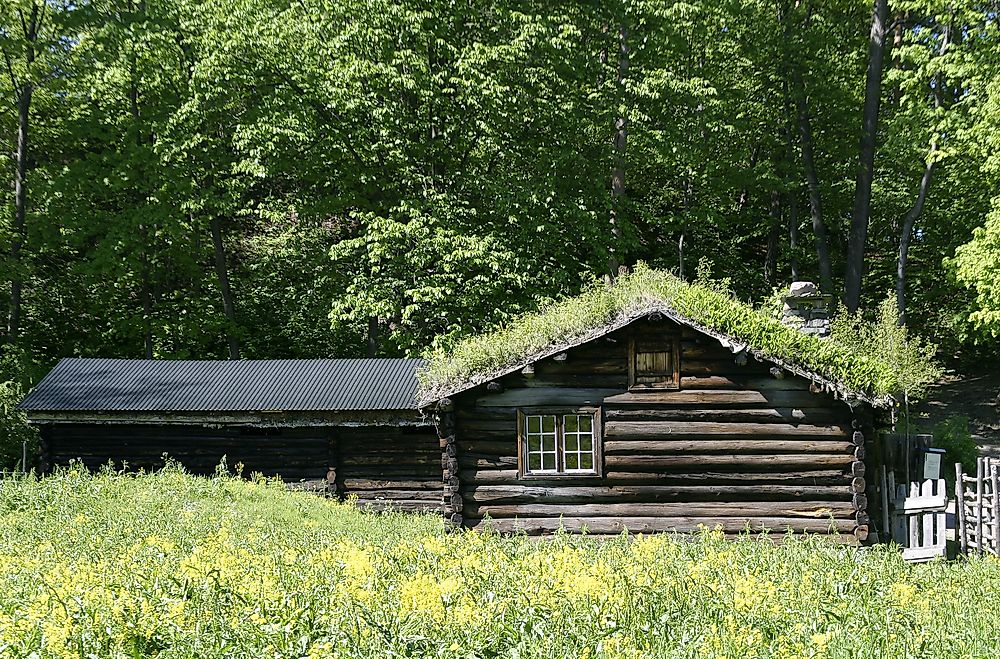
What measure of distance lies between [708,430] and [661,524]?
5.36 ft

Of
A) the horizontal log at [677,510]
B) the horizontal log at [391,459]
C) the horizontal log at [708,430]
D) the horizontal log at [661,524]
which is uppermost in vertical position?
the horizontal log at [708,430]

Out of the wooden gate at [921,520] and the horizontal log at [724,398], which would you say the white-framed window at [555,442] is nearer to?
the horizontal log at [724,398]

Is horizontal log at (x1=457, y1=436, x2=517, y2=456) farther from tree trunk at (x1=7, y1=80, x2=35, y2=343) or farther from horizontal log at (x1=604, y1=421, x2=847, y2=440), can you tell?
tree trunk at (x1=7, y1=80, x2=35, y2=343)

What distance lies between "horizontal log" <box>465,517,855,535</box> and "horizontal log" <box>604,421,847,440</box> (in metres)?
1.28

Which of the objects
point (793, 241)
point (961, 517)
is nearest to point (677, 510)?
point (961, 517)

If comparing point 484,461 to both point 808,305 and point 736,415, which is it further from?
point 808,305

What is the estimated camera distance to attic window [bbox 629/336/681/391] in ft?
49.1

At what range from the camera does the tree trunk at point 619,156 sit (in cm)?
2695

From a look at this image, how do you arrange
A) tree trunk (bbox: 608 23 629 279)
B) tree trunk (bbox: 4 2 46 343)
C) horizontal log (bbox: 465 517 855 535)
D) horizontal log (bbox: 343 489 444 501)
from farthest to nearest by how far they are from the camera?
tree trunk (bbox: 4 2 46 343), tree trunk (bbox: 608 23 629 279), horizontal log (bbox: 343 489 444 501), horizontal log (bbox: 465 517 855 535)

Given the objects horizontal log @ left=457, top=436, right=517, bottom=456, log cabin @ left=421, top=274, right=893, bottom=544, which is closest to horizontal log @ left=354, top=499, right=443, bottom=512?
log cabin @ left=421, top=274, right=893, bottom=544

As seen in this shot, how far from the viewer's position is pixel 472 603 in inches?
257

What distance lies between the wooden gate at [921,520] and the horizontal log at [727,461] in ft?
→ 3.67

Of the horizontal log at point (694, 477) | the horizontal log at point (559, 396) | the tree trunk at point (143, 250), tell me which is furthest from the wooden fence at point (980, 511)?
the tree trunk at point (143, 250)

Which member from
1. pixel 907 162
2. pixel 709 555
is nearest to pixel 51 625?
pixel 709 555
